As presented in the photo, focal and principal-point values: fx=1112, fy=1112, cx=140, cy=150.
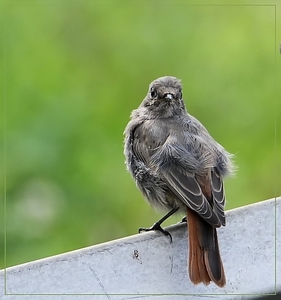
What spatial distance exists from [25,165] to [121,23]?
887 millimetres

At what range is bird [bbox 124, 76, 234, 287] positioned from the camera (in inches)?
194

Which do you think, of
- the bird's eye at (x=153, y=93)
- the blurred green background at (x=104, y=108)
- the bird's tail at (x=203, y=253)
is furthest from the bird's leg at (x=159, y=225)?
the bird's eye at (x=153, y=93)

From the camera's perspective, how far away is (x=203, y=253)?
192 inches

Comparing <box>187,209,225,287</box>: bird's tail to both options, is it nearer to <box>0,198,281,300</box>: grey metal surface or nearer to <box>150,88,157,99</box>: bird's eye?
<box>0,198,281,300</box>: grey metal surface

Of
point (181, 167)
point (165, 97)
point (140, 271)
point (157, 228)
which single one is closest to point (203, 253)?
point (140, 271)

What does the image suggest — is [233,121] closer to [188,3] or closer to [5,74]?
[188,3]

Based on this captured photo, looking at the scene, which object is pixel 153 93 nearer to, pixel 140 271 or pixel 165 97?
pixel 165 97

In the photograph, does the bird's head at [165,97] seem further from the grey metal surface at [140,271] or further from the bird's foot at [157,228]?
the grey metal surface at [140,271]

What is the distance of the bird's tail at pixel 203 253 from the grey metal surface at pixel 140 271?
39 millimetres

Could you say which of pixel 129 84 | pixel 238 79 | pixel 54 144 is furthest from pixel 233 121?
pixel 54 144

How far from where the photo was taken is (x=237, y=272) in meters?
4.76

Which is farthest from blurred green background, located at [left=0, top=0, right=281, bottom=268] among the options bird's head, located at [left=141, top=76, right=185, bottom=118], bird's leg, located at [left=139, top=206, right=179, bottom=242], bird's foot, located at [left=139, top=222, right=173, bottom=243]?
bird's foot, located at [left=139, top=222, right=173, bottom=243]

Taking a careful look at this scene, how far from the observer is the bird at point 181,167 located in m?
4.94

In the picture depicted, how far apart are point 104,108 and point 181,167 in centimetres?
69
